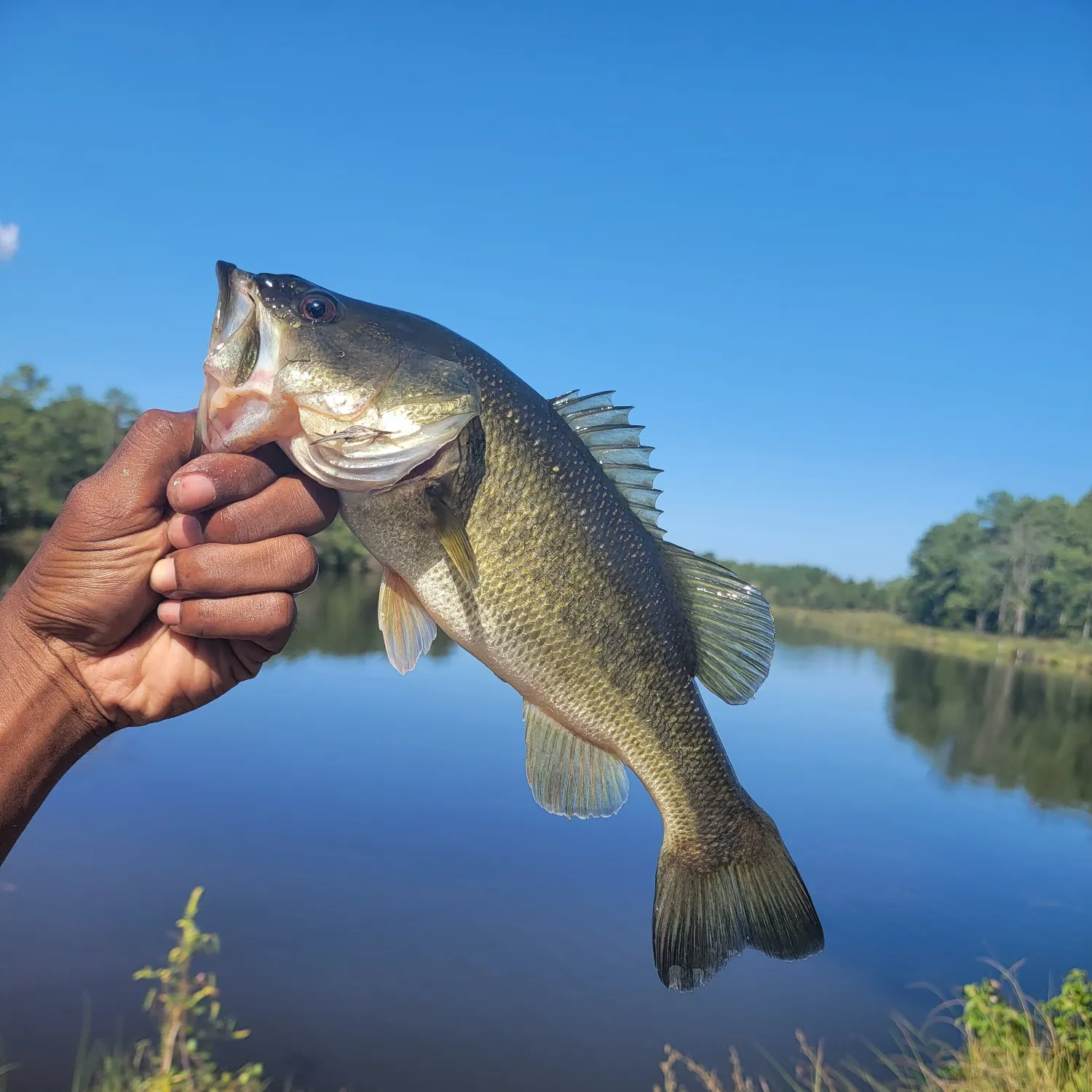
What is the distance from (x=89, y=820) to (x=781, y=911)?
47.9 ft

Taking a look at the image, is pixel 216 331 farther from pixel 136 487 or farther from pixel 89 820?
pixel 89 820

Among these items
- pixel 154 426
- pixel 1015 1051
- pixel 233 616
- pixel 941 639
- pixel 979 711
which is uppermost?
pixel 154 426

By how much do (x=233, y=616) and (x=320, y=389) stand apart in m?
0.68

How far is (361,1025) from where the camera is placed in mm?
9055

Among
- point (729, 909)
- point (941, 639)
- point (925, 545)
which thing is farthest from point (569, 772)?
point (925, 545)

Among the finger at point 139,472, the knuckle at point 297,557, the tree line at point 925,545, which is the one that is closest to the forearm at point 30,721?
the finger at point 139,472

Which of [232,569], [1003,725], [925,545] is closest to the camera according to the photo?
[232,569]

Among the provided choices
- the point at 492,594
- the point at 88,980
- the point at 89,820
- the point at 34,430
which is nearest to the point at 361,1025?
the point at 88,980

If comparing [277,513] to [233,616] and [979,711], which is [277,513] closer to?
[233,616]

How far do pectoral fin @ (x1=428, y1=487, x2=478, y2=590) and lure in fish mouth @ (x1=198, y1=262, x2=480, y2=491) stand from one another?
123mm

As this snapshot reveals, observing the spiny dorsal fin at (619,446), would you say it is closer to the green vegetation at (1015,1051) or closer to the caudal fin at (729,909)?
the caudal fin at (729,909)

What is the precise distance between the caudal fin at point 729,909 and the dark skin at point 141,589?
148 centimetres

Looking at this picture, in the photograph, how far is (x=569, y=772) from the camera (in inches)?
104

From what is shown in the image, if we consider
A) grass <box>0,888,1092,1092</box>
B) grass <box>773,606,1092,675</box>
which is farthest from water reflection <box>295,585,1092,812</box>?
grass <box>0,888,1092,1092</box>
